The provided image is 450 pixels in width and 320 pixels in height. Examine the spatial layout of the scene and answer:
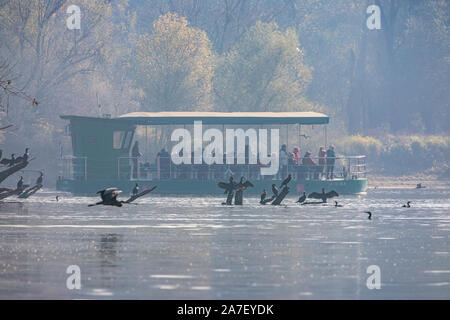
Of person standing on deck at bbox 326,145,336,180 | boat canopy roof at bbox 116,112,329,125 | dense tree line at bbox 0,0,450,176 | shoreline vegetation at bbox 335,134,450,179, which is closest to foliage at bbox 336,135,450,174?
shoreline vegetation at bbox 335,134,450,179

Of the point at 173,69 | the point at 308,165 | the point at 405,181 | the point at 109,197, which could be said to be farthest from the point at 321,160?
the point at 109,197

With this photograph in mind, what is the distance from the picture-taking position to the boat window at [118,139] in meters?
61.8

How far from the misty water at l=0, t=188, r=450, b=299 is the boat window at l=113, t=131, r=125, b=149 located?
56.0 feet

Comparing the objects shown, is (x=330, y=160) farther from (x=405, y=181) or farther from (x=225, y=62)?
(x=225, y=62)

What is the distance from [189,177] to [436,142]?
32.2 m

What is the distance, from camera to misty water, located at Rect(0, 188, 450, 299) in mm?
20094

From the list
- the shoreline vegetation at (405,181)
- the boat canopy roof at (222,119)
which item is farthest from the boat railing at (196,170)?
the shoreline vegetation at (405,181)

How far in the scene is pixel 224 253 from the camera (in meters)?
26.3

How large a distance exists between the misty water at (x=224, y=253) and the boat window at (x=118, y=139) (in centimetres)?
1708

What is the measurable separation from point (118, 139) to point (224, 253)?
3620 cm

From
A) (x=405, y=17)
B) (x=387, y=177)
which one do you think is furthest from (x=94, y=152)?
(x=405, y=17)

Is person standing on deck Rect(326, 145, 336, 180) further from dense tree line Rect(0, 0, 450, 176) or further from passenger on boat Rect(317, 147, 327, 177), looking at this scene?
dense tree line Rect(0, 0, 450, 176)

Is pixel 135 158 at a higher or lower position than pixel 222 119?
lower

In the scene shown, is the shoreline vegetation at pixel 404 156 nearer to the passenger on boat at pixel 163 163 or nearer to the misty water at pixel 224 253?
the passenger on boat at pixel 163 163
